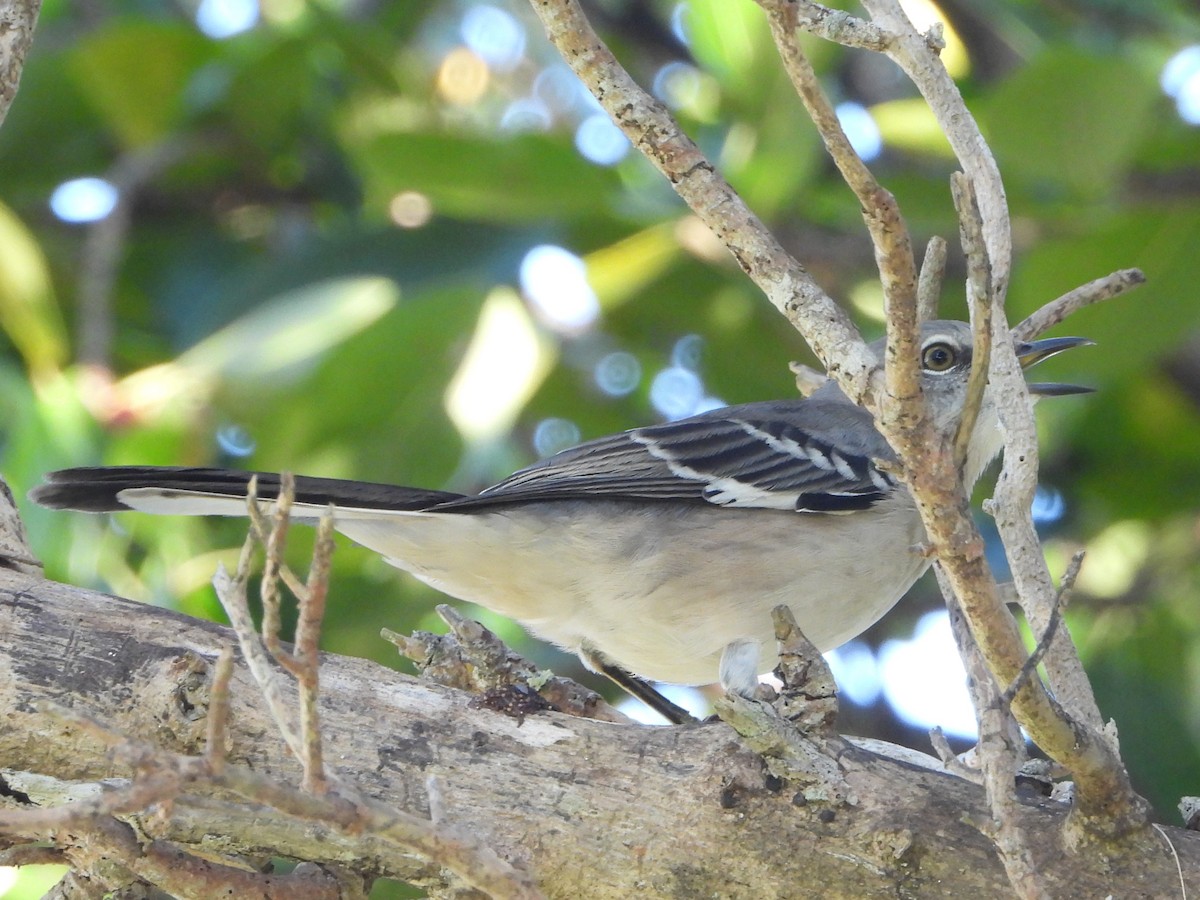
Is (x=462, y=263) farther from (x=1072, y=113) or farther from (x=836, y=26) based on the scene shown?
(x=836, y=26)

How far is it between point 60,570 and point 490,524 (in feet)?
5.28

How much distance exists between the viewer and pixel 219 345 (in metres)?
5.39

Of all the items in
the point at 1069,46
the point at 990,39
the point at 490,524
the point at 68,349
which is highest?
the point at 990,39

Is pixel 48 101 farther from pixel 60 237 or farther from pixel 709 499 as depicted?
pixel 709 499

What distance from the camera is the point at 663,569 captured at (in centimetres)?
426

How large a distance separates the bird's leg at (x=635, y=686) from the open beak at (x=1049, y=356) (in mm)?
1604

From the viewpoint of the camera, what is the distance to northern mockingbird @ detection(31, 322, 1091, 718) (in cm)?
420

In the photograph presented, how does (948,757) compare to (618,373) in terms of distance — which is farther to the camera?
(618,373)

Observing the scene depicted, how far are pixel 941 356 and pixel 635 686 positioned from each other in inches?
67.3

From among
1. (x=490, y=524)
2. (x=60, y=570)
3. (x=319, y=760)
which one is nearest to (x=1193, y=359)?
(x=490, y=524)

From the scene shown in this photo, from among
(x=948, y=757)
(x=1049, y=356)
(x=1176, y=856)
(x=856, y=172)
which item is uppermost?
(x=1049, y=356)

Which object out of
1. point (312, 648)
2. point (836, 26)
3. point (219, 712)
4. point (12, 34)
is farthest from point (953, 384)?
point (219, 712)

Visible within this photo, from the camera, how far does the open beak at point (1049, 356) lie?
452 cm

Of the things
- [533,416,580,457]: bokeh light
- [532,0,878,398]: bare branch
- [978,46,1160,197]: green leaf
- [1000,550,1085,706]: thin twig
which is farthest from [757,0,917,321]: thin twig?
[533,416,580,457]: bokeh light
